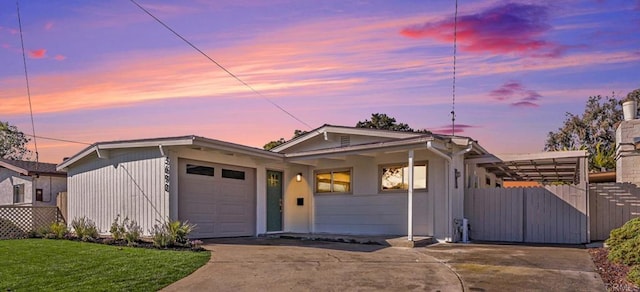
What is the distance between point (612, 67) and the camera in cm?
1320

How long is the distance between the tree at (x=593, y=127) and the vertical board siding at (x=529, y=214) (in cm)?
2218

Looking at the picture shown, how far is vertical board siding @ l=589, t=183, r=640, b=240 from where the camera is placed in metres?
12.1

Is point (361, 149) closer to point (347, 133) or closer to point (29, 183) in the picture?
→ point (347, 133)

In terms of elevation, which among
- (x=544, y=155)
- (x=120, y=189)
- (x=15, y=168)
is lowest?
(x=120, y=189)

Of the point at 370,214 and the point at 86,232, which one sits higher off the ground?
the point at 370,214

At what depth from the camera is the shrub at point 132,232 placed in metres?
11.0

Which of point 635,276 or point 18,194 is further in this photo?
point 18,194

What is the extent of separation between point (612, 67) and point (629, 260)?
24.1 feet

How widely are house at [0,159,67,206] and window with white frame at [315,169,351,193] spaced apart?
1144 centimetres

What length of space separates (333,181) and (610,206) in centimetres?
732

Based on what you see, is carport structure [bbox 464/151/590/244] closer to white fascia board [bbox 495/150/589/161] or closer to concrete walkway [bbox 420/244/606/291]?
white fascia board [bbox 495/150/589/161]

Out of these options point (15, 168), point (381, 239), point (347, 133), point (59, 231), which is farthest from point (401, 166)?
point (15, 168)

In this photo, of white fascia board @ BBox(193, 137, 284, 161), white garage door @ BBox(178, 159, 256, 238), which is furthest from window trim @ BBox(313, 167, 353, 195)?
white garage door @ BBox(178, 159, 256, 238)

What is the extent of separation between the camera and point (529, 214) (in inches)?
512
